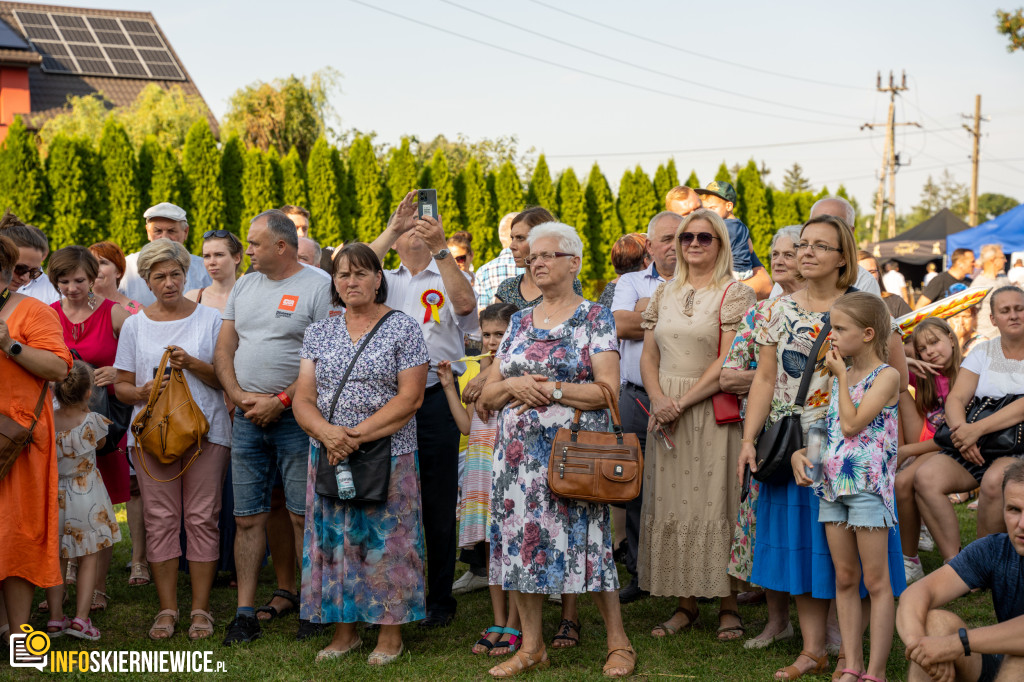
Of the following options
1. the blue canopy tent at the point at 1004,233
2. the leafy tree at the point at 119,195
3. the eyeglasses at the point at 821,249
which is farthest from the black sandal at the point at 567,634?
the leafy tree at the point at 119,195

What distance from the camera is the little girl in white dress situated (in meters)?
4.57

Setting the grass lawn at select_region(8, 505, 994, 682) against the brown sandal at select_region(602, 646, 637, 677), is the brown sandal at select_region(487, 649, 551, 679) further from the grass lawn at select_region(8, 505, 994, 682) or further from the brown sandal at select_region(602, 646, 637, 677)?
the brown sandal at select_region(602, 646, 637, 677)

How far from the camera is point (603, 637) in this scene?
463 cm

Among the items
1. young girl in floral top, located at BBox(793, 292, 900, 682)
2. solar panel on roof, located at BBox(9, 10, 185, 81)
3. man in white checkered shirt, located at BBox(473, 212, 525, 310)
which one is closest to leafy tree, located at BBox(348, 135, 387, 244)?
man in white checkered shirt, located at BBox(473, 212, 525, 310)

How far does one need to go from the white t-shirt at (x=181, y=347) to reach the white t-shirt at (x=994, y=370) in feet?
13.8

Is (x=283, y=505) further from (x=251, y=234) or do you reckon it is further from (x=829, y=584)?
(x=829, y=584)

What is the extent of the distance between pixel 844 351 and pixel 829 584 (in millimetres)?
1040

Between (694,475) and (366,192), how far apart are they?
1531 cm

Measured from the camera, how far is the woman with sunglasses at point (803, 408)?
3961 millimetres

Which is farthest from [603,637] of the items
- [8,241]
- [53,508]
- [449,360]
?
[8,241]

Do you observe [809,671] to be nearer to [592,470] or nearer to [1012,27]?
[592,470]

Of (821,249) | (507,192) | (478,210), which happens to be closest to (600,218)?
(507,192)

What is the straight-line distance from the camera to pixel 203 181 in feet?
57.1

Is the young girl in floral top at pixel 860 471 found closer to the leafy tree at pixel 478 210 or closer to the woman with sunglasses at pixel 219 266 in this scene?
the woman with sunglasses at pixel 219 266
